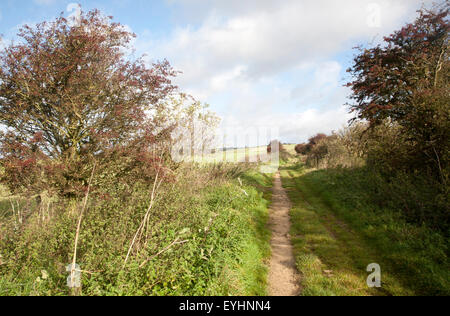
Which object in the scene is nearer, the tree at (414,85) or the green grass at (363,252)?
the green grass at (363,252)

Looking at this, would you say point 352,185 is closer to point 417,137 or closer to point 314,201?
point 314,201

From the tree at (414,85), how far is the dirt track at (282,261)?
5761 mm

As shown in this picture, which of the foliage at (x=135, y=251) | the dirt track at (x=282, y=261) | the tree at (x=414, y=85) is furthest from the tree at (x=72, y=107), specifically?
the tree at (x=414, y=85)

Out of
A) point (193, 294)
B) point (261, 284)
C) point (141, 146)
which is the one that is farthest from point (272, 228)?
point (141, 146)

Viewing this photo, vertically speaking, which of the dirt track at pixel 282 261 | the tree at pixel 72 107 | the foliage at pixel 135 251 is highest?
the tree at pixel 72 107

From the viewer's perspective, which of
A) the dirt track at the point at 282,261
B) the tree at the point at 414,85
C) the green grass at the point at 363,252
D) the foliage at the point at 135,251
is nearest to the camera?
the foliage at the point at 135,251

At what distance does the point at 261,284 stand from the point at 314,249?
2.29 meters

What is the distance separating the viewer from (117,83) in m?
7.44

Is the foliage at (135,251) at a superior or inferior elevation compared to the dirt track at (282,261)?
superior

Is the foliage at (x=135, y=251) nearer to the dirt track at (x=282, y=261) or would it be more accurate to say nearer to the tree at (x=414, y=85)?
the dirt track at (x=282, y=261)

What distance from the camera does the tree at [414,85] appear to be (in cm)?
816

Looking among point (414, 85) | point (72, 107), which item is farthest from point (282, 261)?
point (414, 85)

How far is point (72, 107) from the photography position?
6.67 m
